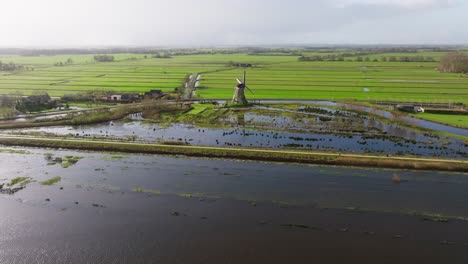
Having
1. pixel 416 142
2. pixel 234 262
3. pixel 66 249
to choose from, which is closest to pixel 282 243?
pixel 234 262

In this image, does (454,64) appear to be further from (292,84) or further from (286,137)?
(286,137)

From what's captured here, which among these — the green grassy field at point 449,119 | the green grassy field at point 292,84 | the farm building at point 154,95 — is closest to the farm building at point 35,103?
the green grassy field at point 292,84

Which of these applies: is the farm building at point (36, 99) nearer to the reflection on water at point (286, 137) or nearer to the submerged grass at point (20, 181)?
the reflection on water at point (286, 137)

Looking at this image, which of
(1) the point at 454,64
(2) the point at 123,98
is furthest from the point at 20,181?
(1) the point at 454,64

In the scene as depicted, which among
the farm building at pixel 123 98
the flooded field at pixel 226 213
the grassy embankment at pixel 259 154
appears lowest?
the flooded field at pixel 226 213

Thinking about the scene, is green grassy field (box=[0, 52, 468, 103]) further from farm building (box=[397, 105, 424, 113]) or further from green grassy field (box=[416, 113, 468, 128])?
green grassy field (box=[416, 113, 468, 128])

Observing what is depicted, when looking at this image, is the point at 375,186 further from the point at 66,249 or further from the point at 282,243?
the point at 66,249
